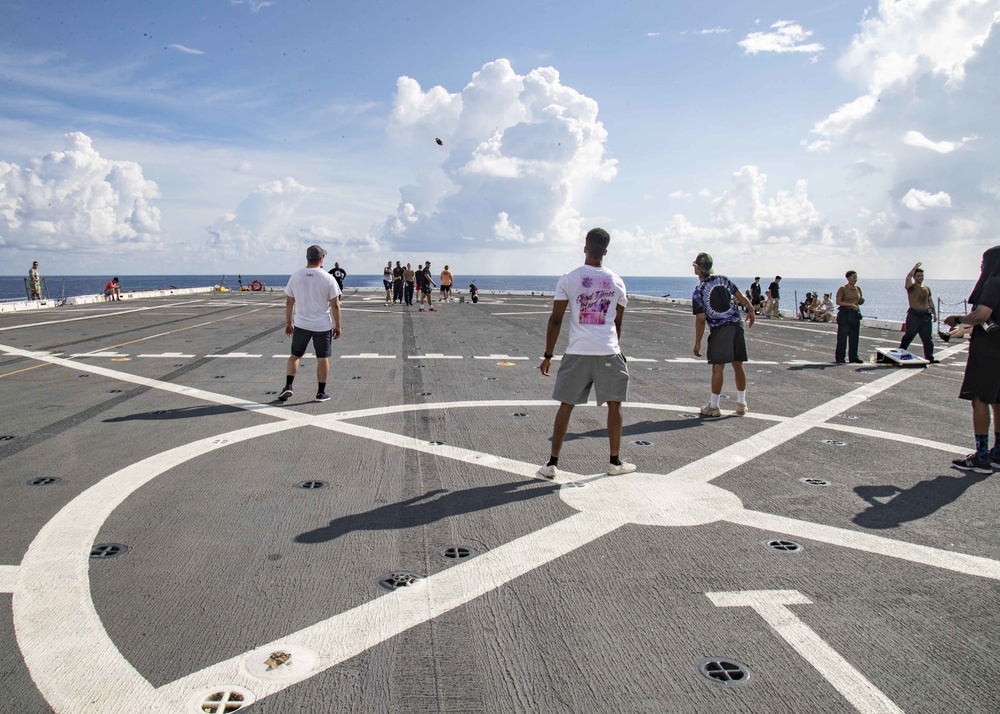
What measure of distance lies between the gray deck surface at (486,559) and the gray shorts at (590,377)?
2.38 ft

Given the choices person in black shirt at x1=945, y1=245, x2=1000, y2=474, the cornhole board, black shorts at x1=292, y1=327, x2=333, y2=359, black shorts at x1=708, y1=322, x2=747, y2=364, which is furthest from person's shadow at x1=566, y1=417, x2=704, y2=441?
the cornhole board

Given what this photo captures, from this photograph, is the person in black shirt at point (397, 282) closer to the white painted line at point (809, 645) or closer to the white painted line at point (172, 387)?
the white painted line at point (172, 387)

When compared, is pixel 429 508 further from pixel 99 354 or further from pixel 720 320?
pixel 99 354

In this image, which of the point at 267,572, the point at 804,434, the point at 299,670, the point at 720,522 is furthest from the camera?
the point at 804,434

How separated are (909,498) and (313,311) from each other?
7.22m

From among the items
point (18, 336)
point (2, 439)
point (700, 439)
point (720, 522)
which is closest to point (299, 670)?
point (720, 522)

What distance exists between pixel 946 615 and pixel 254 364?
37.4 feet

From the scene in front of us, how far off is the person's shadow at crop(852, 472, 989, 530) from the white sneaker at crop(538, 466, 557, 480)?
2336mm

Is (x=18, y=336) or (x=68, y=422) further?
(x=18, y=336)

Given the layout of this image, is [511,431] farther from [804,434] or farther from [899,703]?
[899,703]

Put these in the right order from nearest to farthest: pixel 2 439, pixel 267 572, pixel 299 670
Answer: pixel 299 670
pixel 267 572
pixel 2 439

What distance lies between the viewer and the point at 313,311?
9.14 meters

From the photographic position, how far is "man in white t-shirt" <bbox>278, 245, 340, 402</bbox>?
9008mm

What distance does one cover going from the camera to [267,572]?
13.0 ft
